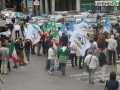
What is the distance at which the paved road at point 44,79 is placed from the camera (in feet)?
55.4

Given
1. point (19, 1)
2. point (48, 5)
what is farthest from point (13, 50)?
point (19, 1)

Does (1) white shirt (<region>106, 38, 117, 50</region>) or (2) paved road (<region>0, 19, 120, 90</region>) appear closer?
(2) paved road (<region>0, 19, 120, 90</region>)

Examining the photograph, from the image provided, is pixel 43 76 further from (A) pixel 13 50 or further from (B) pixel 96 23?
(B) pixel 96 23

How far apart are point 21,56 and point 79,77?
4.74 metres

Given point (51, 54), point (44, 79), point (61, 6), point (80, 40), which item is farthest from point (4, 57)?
point (61, 6)

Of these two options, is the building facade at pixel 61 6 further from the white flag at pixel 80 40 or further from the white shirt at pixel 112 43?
the white flag at pixel 80 40

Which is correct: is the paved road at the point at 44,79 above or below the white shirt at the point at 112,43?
below

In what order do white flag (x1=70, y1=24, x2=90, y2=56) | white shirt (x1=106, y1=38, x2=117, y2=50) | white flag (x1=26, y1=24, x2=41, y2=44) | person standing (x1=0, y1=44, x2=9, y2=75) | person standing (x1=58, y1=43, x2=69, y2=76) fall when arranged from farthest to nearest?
white flag (x1=26, y1=24, x2=41, y2=44)
white shirt (x1=106, y1=38, x2=117, y2=50)
white flag (x1=70, y1=24, x2=90, y2=56)
person standing (x1=0, y1=44, x2=9, y2=75)
person standing (x1=58, y1=43, x2=69, y2=76)

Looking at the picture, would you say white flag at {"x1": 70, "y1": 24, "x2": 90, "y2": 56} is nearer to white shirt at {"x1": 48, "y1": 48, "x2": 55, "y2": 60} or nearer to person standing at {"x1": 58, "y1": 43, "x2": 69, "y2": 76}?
person standing at {"x1": 58, "y1": 43, "x2": 69, "y2": 76}

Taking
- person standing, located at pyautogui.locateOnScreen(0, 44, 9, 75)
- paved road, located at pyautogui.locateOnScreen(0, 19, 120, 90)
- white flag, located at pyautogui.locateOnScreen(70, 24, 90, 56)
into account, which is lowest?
paved road, located at pyautogui.locateOnScreen(0, 19, 120, 90)

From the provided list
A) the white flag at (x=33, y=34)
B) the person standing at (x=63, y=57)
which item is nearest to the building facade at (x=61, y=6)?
the white flag at (x=33, y=34)

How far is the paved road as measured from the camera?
1689 centimetres

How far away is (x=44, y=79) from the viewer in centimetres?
1858

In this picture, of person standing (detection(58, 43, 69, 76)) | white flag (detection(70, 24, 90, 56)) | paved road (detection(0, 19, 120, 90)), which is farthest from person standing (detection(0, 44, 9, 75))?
white flag (detection(70, 24, 90, 56))
